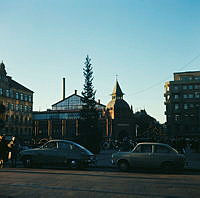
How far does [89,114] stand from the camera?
42.6 m

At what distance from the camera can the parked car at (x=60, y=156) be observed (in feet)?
56.4

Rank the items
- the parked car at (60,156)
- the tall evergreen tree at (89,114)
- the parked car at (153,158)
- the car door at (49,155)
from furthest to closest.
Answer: the tall evergreen tree at (89,114) < the car door at (49,155) < the parked car at (60,156) < the parked car at (153,158)

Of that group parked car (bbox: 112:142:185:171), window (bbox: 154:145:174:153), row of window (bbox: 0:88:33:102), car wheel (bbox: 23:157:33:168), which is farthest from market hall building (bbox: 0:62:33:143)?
window (bbox: 154:145:174:153)

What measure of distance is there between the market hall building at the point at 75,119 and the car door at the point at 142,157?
74.6 meters

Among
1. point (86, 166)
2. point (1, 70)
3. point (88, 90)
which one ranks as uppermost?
point (1, 70)

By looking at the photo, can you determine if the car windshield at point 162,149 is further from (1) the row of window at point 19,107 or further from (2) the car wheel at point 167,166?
(1) the row of window at point 19,107

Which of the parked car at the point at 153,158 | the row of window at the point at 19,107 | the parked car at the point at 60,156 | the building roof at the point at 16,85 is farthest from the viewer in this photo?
the building roof at the point at 16,85

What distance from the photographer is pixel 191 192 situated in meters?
9.85

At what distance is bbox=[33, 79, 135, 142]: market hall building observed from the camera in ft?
305

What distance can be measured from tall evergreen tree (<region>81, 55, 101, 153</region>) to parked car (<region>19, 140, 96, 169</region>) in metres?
18.7

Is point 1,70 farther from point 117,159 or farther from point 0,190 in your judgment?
point 0,190

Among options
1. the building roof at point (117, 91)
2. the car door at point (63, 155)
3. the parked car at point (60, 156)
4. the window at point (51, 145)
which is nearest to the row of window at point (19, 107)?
the building roof at point (117, 91)

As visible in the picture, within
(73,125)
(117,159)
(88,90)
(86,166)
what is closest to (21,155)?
(86,166)

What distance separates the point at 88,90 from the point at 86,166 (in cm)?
2771
